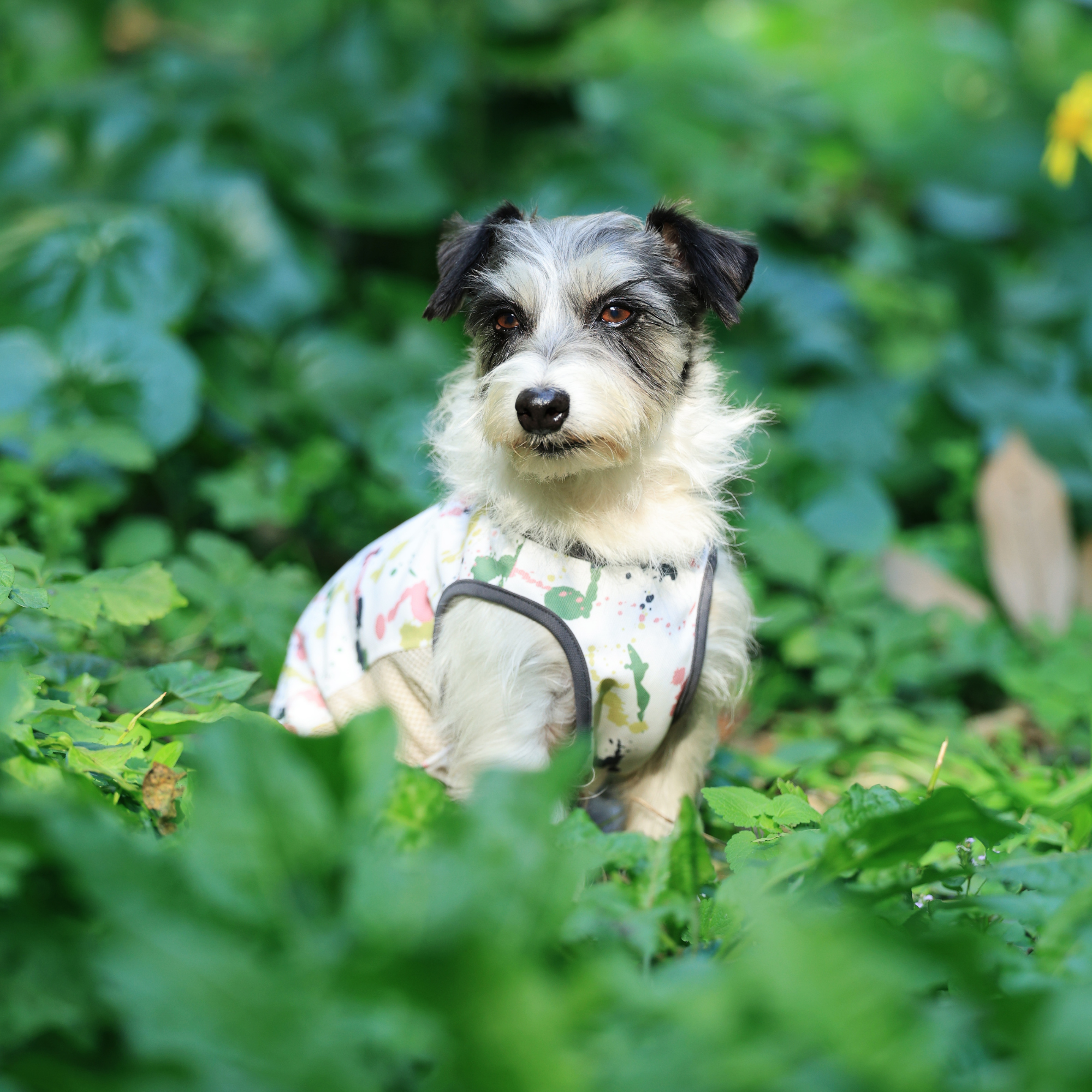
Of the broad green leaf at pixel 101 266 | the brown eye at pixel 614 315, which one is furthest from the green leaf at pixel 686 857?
the broad green leaf at pixel 101 266

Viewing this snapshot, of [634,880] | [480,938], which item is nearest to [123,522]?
[634,880]

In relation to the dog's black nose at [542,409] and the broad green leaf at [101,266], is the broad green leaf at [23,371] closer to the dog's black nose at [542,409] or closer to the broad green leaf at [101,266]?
the broad green leaf at [101,266]

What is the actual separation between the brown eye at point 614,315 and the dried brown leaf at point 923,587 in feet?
6.92

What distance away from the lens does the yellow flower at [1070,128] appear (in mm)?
5508

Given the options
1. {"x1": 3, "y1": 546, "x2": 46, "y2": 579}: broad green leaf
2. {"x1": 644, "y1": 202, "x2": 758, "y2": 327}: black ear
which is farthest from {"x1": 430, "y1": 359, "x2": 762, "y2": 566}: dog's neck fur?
{"x1": 3, "y1": 546, "x2": 46, "y2": 579}: broad green leaf

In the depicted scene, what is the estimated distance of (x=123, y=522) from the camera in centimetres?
391

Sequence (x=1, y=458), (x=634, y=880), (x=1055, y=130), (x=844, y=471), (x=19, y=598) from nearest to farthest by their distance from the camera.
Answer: (x=634, y=880), (x=19, y=598), (x=1, y=458), (x=844, y=471), (x=1055, y=130)

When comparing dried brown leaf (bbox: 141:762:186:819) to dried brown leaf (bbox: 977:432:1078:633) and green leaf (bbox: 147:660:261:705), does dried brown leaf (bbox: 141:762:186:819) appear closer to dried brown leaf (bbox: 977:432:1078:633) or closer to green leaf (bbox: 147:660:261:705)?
green leaf (bbox: 147:660:261:705)

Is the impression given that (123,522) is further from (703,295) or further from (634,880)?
(634,880)

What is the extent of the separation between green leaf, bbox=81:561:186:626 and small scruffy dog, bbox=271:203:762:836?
408mm

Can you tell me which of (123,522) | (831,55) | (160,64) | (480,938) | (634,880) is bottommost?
(123,522)

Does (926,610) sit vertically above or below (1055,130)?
below

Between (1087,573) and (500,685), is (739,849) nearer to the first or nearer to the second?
(500,685)

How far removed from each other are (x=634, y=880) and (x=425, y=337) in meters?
3.61
